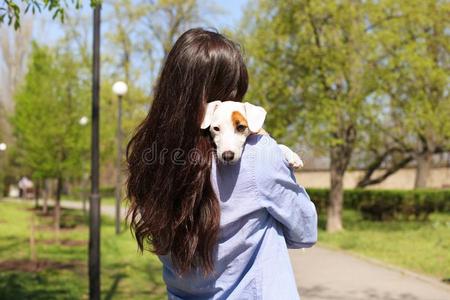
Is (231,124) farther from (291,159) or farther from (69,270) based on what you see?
(69,270)

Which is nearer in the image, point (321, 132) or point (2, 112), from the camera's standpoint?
point (321, 132)

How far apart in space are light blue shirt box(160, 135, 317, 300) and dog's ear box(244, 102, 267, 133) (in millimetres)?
33

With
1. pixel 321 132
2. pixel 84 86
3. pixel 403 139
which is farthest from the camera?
pixel 403 139

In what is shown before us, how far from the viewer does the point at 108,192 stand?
50.1m

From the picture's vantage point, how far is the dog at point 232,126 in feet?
5.22

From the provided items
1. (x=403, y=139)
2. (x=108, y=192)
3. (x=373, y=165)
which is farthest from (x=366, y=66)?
(x=108, y=192)

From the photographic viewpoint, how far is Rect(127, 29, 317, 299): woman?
5.34ft

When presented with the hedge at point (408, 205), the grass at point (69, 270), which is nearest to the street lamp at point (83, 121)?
the grass at point (69, 270)

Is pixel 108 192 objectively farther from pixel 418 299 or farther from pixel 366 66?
pixel 418 299

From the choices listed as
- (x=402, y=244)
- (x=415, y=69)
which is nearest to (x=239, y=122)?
(x=402, y=244)

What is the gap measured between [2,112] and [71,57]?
18.4m

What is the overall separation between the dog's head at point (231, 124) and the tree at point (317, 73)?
50.8ft

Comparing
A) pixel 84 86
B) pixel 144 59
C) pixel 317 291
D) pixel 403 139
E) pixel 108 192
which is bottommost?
pixel 108 192

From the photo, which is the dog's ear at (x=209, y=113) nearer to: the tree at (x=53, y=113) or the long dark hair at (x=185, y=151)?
the long dark hair at (x=185, y=151)
